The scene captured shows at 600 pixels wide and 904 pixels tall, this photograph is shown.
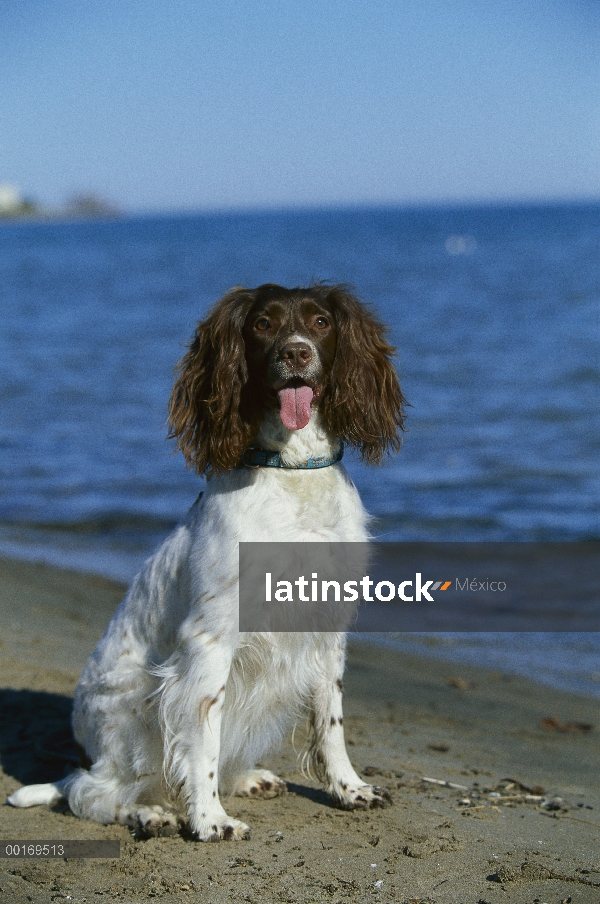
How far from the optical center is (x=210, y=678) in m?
3.77

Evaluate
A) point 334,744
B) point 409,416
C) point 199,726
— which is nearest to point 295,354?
point 199,726

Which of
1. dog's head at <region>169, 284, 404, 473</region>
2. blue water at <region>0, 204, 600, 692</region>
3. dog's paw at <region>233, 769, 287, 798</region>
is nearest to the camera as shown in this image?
dog's head at <region>169, 284, 404, 473</region>

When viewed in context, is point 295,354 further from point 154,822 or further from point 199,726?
point 154,822

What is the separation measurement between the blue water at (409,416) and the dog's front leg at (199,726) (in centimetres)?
143

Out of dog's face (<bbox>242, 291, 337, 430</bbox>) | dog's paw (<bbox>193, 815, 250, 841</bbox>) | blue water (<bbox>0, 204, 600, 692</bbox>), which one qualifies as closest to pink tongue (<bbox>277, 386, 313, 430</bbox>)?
dog's face (<bbox>242, 291, 337, 430</bbox>)

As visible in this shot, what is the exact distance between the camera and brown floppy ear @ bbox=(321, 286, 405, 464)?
13.0 ft

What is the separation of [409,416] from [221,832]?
7.78 m

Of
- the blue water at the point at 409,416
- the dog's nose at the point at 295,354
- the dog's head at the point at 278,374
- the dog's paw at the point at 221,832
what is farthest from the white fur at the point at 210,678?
the blue water at the point at 409,416

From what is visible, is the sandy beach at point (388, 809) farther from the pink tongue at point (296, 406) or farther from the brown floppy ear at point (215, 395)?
the pink tongue at point (296, 406)

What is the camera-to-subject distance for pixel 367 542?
4008 millimetres

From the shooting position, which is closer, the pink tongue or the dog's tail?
the pink tongue

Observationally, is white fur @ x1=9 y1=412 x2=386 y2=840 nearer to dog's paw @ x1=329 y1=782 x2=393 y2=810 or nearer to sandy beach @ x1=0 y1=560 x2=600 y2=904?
dog's paw @ x1=329 y1=782 x2=393 y2=810

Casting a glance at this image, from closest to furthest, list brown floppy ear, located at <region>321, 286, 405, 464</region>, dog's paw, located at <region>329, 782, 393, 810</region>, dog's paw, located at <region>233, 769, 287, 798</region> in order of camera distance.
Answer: brown floppy ear, located at <region>321, 286, 405, 464</region>, dog's paw, located at <region>329, 782, 393, 810</region>, dog's paw, located at <region>233, 769, 287, 798</region>

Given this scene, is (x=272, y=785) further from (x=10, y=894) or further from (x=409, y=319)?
(x=409, y=319)
